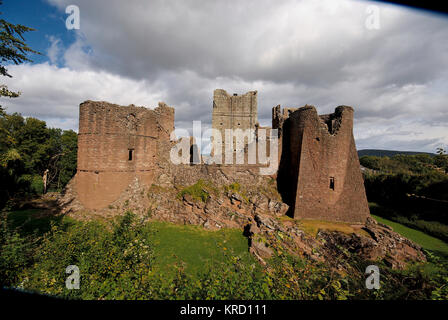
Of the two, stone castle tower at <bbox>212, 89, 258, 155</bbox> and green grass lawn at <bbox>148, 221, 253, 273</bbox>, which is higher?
stone castle tower at <bbox>212, 89, 258, 155</bbox>

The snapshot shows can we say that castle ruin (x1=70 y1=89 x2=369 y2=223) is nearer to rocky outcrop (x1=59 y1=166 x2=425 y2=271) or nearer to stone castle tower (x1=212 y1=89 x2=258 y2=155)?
rocky outcrop (x1=59 y1=166 x2=425 y2=271)

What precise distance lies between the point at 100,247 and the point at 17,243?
7.06 ft

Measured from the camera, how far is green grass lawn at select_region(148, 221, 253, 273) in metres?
7.70

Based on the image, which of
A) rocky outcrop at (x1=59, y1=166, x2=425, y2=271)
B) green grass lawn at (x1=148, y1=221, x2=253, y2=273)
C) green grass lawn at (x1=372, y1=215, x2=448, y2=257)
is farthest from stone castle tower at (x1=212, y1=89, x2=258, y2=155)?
green grass lawn at (x1=372, y1=215, x2=448, y2=257)

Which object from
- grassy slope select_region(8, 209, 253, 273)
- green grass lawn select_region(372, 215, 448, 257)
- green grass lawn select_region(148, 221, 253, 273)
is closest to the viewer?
green grass lawn select_region(148, 221, 253, 273)

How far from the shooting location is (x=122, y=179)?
12.0m

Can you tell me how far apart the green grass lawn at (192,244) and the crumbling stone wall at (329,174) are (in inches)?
209

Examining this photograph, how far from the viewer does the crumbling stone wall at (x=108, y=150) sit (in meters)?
11.3

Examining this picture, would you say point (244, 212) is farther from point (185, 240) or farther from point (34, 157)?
point (34, 157)

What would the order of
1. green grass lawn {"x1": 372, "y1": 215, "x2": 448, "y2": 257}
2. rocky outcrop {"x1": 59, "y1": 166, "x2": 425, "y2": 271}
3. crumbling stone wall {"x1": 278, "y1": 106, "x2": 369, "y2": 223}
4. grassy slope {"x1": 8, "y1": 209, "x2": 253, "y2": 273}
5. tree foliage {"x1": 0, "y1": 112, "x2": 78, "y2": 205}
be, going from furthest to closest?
tree foliage {"x1": 0, "y1": 112, "x2": 78, "y2": 205} < crumbling stone wall {"x1": 278, "y1": 106, "x2": 369, "y2": 223} < green grass lawn {"x1": 372, "y1": 215, "x2": 448, "y2": 257} < rocky outcrop {"x1": 59, "y1": 166, "x2": 425, "y2": 271} < grassy slope {"x1": 8, "y1": 209, "x2": 253, "y2": 273}

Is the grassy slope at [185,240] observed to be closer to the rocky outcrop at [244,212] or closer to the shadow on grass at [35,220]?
the shadow on grass at [35,220]

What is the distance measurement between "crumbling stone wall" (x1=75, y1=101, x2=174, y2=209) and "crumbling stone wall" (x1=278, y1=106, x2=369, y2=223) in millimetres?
11909
